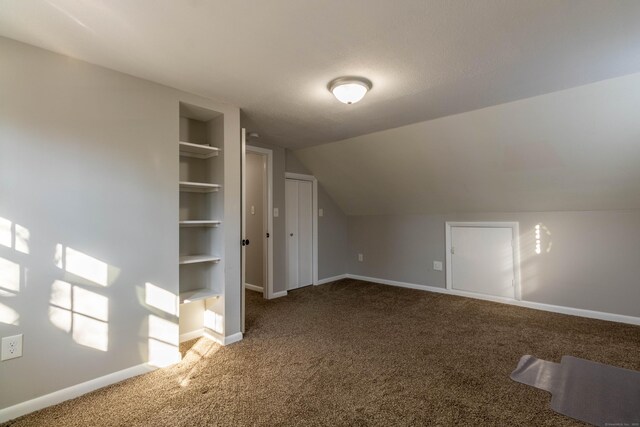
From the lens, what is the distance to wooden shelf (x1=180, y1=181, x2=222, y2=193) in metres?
2.63

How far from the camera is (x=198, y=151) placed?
9.21ft

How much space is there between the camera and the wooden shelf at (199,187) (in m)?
2.63

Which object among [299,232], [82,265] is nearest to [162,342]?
[82,265]

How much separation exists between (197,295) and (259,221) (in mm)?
2032

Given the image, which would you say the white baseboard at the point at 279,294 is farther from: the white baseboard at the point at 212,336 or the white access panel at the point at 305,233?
the white baseboard at the point at 212,336

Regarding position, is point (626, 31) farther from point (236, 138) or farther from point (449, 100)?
point (236, 138)

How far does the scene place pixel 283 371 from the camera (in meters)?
→ 2.27

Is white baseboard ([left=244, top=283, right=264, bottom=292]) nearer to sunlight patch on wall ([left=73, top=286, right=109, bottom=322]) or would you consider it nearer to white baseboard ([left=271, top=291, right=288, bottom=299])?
white baseboard ([left=271, top=291, right=288, bottom=299])

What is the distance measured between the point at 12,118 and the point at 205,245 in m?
1.61

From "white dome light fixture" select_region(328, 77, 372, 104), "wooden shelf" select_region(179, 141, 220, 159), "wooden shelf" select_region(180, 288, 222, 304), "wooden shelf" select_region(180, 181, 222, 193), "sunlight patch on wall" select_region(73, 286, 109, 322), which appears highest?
"white dome light fixture" select_region(328, 77, 372, 104)

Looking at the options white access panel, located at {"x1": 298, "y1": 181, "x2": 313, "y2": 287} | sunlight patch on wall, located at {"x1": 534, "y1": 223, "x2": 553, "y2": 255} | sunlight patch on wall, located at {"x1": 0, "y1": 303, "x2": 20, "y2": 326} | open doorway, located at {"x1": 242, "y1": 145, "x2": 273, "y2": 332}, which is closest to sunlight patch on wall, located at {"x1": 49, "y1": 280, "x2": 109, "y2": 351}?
sunlight patch on wall, located at {"x1": 0, "y1": 303, "x2": 20, "y2": 326}

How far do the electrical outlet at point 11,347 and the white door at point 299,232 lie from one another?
315 cm

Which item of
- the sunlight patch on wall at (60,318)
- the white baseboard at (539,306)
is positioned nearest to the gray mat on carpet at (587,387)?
the white baseboard at (539,306)

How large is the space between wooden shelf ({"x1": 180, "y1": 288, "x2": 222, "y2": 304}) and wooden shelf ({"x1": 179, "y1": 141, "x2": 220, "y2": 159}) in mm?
1255
